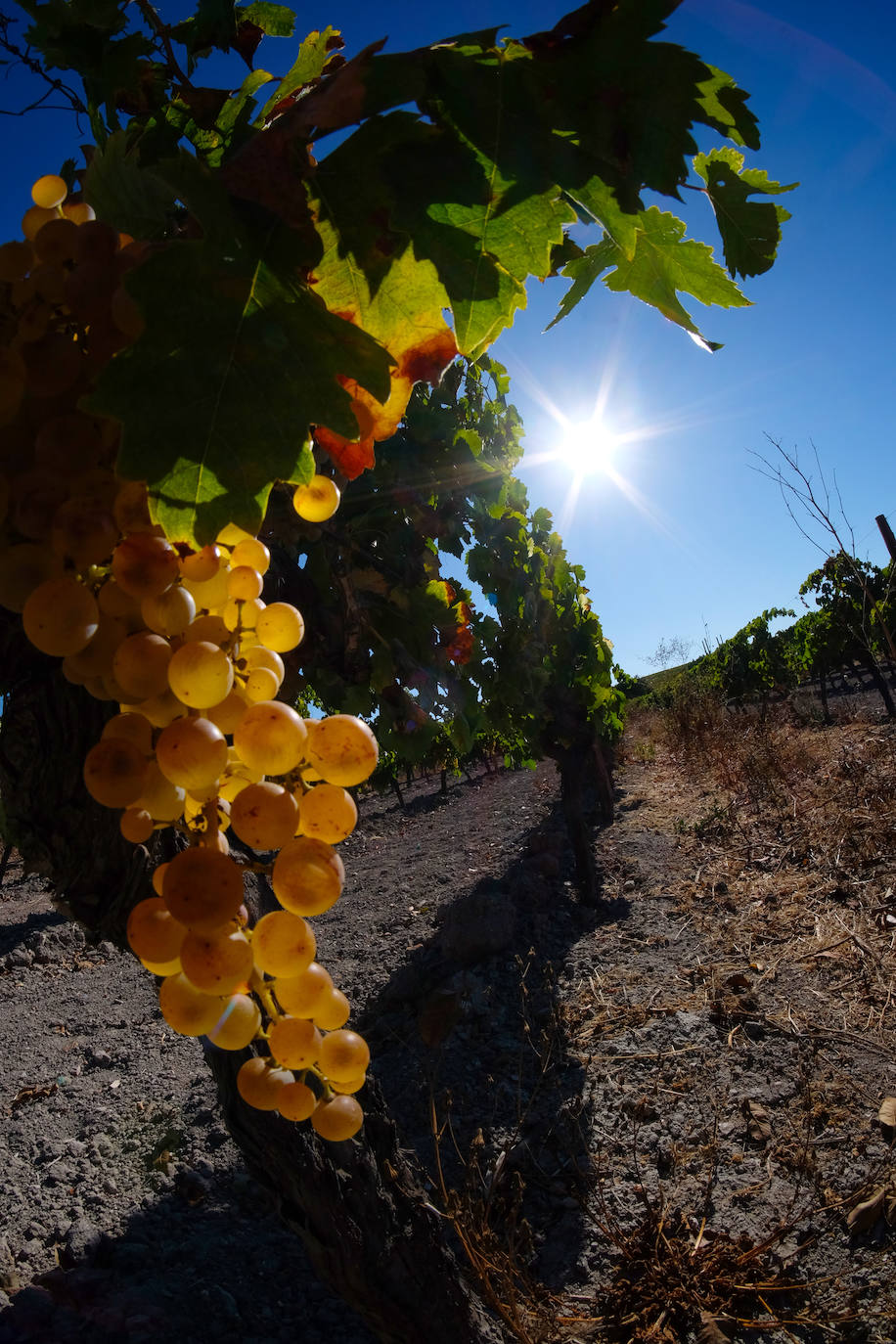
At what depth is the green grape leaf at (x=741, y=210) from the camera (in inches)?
32.0

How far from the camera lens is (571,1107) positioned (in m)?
3.78

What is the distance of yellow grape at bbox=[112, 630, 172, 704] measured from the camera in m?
0.60

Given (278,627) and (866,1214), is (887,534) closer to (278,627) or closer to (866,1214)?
(866,1214)

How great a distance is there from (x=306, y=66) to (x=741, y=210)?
51cm

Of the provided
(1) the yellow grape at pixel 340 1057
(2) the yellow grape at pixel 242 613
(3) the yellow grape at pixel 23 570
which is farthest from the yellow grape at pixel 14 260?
(1) the yellow grape at pixel 340 1057

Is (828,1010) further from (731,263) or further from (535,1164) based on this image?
(731,263)

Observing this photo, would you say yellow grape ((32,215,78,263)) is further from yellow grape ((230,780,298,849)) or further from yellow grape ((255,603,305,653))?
yellow grape ((230,780,298,849))

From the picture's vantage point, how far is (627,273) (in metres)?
0.91

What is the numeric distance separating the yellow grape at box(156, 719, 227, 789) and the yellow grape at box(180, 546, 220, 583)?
0.14 metres

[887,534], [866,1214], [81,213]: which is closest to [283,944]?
[81,213]

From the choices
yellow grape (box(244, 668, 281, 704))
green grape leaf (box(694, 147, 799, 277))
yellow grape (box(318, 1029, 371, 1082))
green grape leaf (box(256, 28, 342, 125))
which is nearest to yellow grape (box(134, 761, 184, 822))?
yellow grape (box(244, 668, 281, 704))

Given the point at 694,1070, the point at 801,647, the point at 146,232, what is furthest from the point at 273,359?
the point at 801,647

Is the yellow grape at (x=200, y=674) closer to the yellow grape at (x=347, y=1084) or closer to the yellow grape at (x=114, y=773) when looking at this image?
the yellow grape at (x=114, y=773)

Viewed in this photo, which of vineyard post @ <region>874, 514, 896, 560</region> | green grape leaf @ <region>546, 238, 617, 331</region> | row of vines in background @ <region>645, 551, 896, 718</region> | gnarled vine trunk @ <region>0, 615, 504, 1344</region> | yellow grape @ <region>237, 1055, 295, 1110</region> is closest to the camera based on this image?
yellow grape @ <region>237, 1055, 295, 1110</region>
